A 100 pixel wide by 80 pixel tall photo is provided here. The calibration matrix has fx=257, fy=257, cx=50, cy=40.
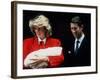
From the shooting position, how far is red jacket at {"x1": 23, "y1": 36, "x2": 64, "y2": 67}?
1834 millimetres

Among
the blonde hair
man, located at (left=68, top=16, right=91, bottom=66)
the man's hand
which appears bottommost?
the man's hand

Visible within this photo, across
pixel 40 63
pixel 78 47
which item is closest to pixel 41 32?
pixel 40 63

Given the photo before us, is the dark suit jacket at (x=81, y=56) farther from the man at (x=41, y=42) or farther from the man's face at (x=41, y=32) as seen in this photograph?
the man's face at (x=41, y=32)

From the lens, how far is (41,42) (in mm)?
1895

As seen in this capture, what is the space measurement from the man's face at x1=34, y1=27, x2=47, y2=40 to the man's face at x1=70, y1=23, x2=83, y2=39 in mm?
236

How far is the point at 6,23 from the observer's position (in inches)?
70.6

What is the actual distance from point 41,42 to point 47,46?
0.18ft

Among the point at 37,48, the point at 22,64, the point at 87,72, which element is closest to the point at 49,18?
the point at 37,48

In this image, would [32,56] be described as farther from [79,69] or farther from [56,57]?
[79,69]

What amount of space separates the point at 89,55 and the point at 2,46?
0.72 metres

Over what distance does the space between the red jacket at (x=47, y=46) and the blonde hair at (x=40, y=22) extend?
69 mm

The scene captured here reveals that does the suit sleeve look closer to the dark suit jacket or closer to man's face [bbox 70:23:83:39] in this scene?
the dark suit jacket

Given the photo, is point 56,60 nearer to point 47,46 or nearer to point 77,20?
point 47,46

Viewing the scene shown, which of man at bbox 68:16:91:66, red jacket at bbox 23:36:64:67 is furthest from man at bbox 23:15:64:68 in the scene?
man at bbox 68:16:91:66
